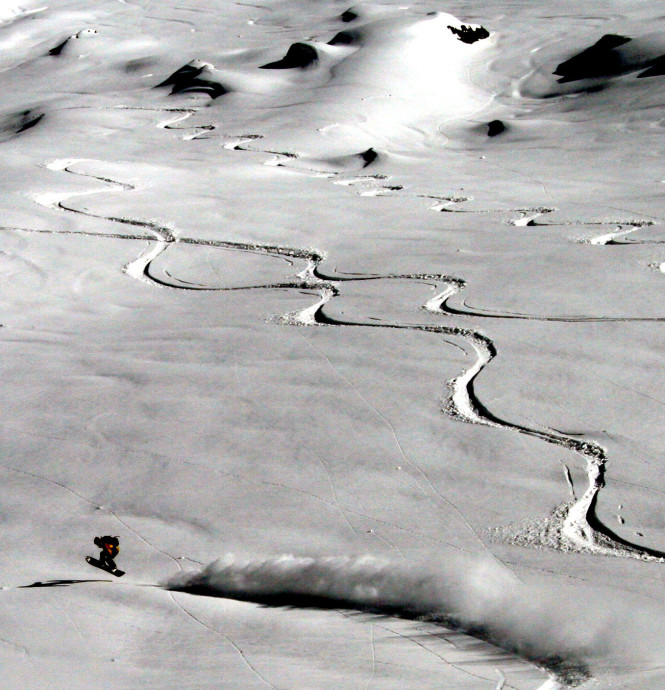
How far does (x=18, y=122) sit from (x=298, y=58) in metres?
4.19

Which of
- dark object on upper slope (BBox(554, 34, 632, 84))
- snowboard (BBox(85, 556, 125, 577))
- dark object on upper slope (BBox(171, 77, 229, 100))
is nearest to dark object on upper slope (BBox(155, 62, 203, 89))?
dark object on upper slope (BBox(171, 77, 229, 100))

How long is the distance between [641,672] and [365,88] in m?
10.8

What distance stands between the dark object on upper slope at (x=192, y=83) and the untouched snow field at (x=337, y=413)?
3526 millimetres

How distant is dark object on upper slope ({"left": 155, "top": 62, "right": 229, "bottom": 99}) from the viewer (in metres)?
13.3

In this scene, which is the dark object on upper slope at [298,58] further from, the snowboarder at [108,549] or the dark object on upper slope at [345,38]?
the snowboarder at [108,549]

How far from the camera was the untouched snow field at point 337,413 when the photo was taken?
2389 millimetres

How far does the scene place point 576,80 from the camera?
12.2 metres

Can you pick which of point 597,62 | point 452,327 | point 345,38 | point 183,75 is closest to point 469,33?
point 345,38

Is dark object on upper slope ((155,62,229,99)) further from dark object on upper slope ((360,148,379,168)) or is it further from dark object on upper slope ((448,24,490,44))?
dark object on upper slope ((360,148,379,168))

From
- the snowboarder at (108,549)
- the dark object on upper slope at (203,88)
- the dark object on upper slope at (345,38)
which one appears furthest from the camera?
the dark object on upper slope at (345,38)

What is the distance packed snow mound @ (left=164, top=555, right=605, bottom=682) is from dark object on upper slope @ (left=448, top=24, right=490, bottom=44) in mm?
12589

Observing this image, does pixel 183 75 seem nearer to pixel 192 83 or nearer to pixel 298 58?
pixel 192 83

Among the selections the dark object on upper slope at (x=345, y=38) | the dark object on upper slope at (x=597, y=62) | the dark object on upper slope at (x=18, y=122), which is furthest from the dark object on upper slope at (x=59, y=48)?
the dark object on upper slope at (x=597, y=62)

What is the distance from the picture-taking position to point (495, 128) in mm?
10734
